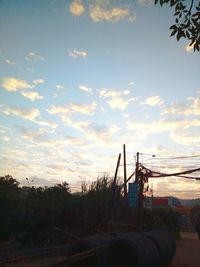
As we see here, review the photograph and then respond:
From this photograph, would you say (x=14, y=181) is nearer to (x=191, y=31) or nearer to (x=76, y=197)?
(x=76, y=197)

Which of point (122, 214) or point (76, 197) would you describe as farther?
point (122, 214)

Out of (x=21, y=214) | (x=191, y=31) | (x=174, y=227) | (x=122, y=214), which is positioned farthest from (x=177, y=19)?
(x=174, y=227)

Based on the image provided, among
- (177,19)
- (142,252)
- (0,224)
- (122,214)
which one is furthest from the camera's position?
(122,214)

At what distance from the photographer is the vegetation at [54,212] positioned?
20.4 metres

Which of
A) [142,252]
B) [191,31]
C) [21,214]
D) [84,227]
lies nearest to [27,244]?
[21,214]

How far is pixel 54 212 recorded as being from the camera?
71.3ft

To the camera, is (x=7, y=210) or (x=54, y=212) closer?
(x=7, y=210)

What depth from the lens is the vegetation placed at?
67.1ft

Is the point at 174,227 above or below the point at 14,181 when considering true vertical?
below

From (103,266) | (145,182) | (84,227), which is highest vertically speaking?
(145,182)

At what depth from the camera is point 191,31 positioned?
5.87m

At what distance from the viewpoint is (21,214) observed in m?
20.3

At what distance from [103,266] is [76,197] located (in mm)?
12567

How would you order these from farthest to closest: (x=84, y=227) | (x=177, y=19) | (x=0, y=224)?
(x=84, y=227) → (x=0, y=224) → (x=177, y=19)
